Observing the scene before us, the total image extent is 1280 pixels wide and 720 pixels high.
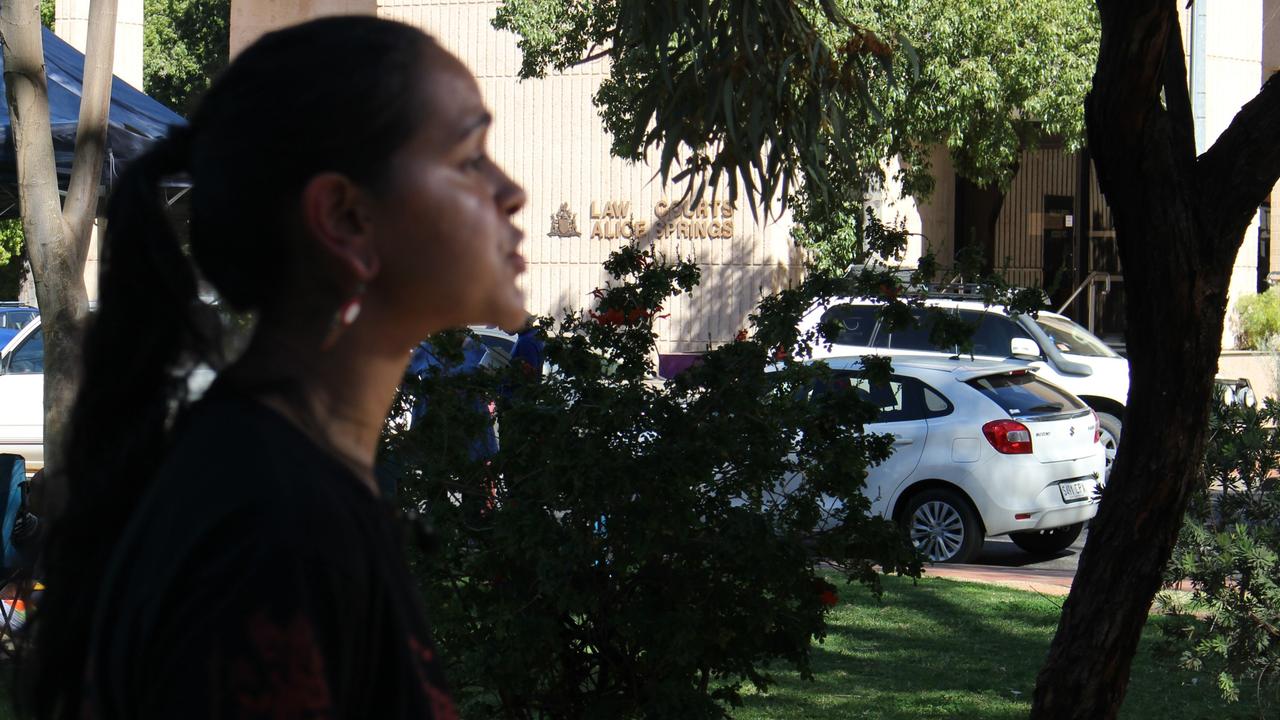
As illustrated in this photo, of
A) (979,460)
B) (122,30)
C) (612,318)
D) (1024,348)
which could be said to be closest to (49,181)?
(612,318)

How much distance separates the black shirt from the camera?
983 millimetres

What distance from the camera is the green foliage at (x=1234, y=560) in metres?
5.45

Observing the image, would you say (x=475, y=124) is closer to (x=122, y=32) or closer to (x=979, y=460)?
(x=979, y=460)

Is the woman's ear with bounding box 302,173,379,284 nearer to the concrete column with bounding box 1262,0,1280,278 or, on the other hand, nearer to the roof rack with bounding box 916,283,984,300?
the roof rack with bounding box 916,283,984,300

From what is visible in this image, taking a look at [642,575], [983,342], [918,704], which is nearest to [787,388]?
[642,575]

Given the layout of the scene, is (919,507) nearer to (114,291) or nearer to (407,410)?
(407,410)

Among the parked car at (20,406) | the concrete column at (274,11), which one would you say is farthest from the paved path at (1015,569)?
the parked car at (20,406)

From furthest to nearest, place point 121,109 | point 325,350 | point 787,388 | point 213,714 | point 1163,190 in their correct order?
1. point 121,109
2. point 787,388
3. point 1163,190
4. point 325,350
5. point 213,714

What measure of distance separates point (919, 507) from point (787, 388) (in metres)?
6.03

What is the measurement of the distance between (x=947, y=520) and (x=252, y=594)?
394 inches

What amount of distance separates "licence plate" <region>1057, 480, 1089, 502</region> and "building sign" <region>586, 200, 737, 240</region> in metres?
13.1

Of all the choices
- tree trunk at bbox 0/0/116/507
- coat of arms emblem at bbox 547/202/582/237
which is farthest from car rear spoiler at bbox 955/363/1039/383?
coat of arms emblem at bbox 547/202/582/237

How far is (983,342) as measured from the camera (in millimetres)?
14109

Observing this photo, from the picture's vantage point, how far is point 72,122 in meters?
8.02
